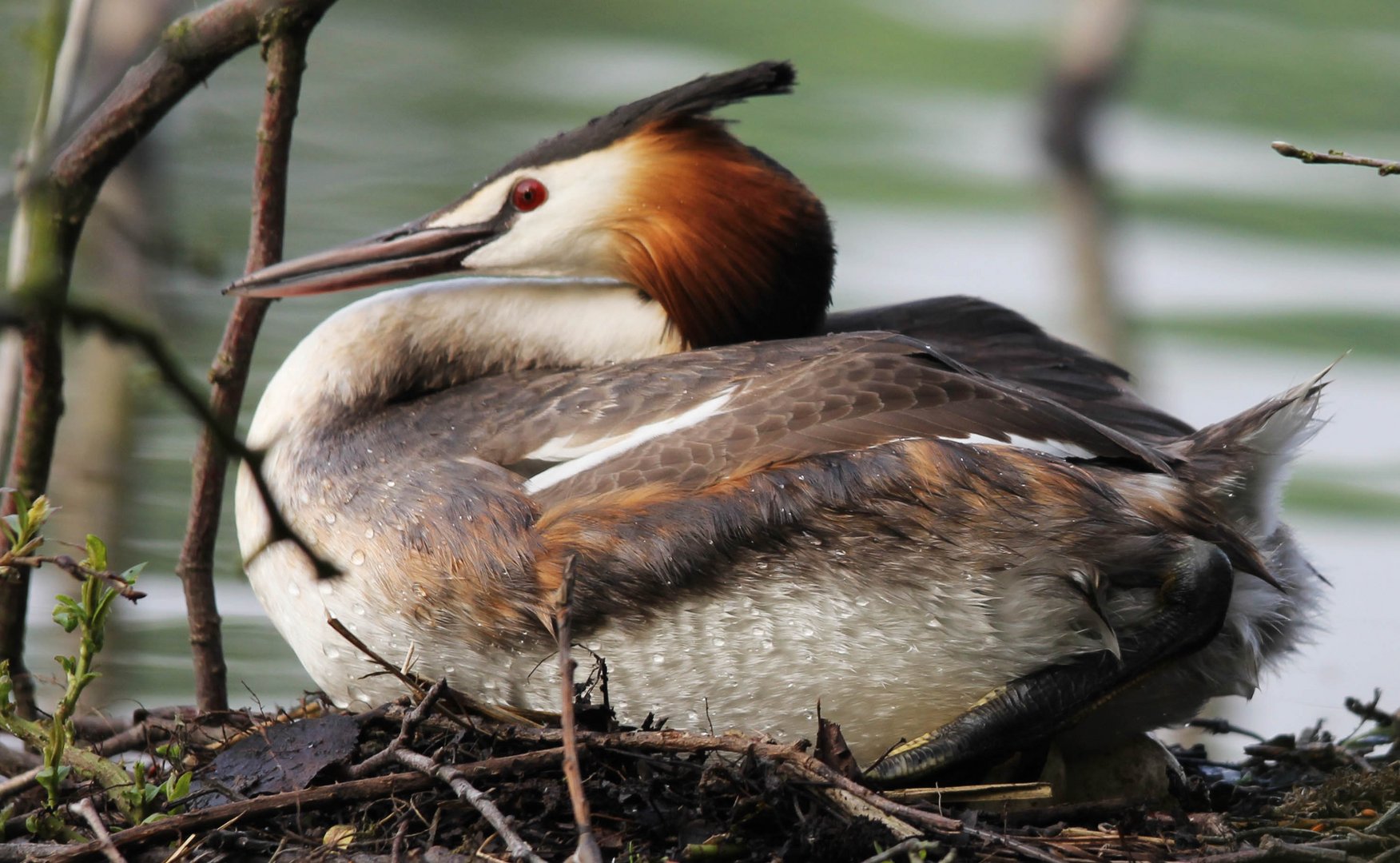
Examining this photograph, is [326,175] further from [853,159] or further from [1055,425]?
[1055,425]

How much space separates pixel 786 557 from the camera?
3.65 meters

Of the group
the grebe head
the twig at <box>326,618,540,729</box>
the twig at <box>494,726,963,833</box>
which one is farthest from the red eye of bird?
the twig at <box>494,726,963,833</box>

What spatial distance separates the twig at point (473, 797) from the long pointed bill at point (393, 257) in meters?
1.42

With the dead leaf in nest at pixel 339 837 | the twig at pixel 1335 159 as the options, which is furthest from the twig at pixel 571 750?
the twig at pixel 1335 159

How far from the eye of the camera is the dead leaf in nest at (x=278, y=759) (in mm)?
3623

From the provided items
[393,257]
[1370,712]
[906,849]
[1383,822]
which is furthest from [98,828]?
[1370,712]

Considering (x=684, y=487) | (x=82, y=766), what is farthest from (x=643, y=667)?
(x=82, y=766)

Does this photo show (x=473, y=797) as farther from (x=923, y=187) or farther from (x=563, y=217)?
(x=923, y=187)

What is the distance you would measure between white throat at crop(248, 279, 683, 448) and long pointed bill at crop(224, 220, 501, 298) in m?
0.06

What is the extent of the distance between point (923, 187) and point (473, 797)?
11320 mm

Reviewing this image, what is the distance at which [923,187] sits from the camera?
1418cm

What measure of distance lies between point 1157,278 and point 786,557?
9736 millimetres

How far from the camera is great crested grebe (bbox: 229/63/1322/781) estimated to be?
12.0ft

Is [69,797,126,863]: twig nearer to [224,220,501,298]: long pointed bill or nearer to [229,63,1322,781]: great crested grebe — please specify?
[229,63,1322,781]: great crested grebe
